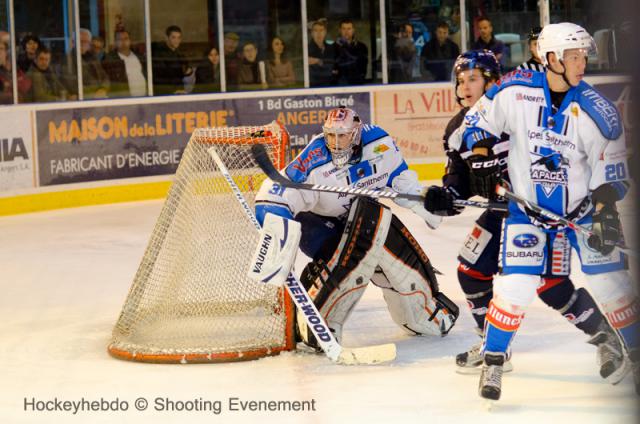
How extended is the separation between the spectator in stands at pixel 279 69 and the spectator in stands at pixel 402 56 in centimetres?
80

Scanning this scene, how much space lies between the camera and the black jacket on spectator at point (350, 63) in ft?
30.9

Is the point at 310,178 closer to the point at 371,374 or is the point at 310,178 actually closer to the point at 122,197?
the point at 371,374

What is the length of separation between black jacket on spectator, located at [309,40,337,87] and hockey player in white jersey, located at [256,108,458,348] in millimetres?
5256

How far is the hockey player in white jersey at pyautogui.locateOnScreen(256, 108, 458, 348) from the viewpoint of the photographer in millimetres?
4047

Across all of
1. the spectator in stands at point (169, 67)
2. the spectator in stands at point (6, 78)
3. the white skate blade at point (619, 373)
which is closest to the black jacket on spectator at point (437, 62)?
the spectator in stands at point (169, 67)

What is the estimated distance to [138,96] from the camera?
8797 mm

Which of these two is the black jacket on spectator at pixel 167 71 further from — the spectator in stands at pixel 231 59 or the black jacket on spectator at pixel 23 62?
the black jacket on spectator at pixel 23 62

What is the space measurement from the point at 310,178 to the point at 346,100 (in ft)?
16.8

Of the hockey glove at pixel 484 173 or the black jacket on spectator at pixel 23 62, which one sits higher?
the black jacket on spectator at pixel 23 62

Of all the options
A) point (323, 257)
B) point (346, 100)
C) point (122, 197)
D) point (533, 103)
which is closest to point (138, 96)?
point (122, 197)

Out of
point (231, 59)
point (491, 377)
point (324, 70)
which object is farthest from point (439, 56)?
point (491, 377)

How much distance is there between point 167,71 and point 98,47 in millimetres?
538

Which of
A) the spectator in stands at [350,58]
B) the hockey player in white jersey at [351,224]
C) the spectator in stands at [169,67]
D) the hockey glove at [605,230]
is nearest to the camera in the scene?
the hockey glove at [605,230]

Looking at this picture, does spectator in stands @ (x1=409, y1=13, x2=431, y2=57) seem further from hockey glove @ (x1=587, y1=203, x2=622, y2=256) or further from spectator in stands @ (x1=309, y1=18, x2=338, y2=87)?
hockey glove @ (x1=587, y1=203, x2=622, y2=256)
